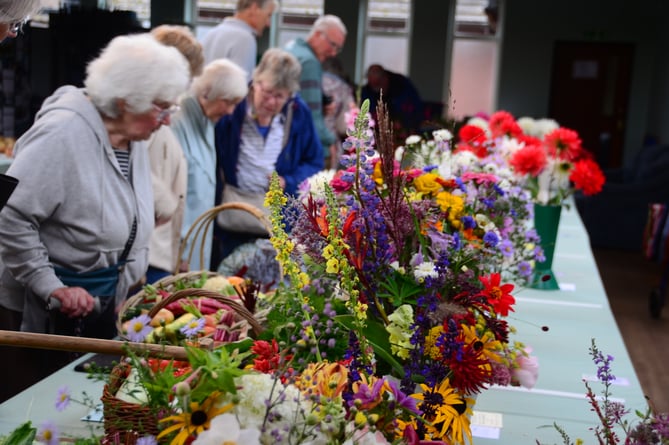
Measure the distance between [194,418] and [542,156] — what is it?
236cm

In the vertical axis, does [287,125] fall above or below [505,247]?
above

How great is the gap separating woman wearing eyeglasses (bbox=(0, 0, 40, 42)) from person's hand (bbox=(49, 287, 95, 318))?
0.89 meters

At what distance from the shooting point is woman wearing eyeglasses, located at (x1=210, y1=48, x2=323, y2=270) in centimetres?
351

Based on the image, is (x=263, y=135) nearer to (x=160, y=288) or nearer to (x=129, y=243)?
(x=129, y=243)

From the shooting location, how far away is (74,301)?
209cm

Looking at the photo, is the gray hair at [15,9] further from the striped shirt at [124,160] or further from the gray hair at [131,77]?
the striped shirt at [124,160]

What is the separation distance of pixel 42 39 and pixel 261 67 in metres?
0.90

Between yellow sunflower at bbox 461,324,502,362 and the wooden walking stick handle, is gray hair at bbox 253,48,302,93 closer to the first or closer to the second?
yellow sunflower at bbox 461,324,502,362

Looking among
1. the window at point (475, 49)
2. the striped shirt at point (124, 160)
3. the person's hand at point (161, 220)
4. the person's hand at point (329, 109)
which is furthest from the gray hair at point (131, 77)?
the window at point (475, 49)

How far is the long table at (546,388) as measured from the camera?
1.57 m

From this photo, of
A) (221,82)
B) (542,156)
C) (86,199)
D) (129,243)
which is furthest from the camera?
(221,82)

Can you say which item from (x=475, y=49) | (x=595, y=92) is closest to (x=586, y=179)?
(x=595, y=92)

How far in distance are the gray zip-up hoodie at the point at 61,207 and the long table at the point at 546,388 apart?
1.23ft

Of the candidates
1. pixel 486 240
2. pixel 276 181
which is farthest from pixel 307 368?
pixel 486 240
